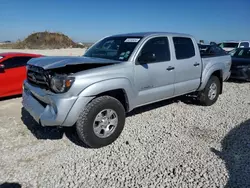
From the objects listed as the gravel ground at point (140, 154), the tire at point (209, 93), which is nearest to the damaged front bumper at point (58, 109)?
the gravel ground at point (140, 154)

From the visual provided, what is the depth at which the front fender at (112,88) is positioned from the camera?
3197 mm

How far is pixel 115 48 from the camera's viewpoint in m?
4.30

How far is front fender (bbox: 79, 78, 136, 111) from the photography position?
3.20 meters

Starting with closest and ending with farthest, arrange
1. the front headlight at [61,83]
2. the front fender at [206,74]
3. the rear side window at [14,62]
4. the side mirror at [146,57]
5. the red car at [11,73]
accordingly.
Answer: the front headlight at [61,83] < the side mirror at [146,57] < the front fender at [206,74] < the red car at [11,73] < the rear side window at [14,62]

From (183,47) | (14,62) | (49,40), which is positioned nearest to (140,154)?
(183,47)

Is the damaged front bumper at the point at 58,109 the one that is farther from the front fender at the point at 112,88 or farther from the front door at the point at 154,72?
the front door at the point at 154,72

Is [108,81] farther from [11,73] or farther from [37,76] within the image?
[11,73]

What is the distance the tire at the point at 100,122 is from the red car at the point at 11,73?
3795 mm

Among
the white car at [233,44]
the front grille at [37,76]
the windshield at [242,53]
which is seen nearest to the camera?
the front grille at [37,76]

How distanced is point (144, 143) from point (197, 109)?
7.71ft

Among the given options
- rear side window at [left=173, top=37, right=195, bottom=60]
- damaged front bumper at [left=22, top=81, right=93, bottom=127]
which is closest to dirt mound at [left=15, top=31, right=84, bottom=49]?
rear side window at [left=173, top=37, right=195, bottom=60]

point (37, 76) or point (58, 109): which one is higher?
point (37, 76)

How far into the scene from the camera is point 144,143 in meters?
3.76

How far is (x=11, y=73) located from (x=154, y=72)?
4236 mm
